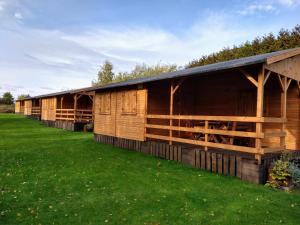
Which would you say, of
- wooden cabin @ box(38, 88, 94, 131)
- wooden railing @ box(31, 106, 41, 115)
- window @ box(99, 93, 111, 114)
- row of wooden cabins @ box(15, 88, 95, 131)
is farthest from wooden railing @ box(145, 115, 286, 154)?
wooden railing @ box(31, 106, 41, 115)

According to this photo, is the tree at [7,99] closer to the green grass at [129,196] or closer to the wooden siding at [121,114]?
the wooden siding at [121,114]

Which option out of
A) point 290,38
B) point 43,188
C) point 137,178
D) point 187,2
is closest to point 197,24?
point 187,2

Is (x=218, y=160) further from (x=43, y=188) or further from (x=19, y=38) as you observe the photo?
(x=19, y=38)

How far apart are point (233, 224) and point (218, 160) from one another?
12.5 ft

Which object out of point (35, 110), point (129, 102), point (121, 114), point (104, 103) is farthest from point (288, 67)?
point (35, 110)

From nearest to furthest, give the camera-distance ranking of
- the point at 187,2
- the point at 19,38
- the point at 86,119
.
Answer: the point at 187,2 → the point at 19,38 → the point at 86,119

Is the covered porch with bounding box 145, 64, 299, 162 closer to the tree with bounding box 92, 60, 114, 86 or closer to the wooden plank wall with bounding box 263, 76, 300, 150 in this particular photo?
the wooden plank wall with bounding box 263, 76, 300, 150

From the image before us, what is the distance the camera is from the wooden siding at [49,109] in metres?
29.5

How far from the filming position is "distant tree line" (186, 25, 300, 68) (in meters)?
27.4

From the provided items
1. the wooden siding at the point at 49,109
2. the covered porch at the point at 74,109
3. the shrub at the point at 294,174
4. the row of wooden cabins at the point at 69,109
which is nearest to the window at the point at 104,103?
the row of wooden cabins at the point at 69,109

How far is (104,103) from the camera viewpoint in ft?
53.6

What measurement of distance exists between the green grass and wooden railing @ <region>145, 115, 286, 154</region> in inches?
40.4

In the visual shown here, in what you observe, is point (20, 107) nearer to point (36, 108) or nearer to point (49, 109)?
point (36, 108)

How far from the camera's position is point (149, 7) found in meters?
19.0
